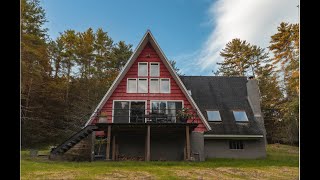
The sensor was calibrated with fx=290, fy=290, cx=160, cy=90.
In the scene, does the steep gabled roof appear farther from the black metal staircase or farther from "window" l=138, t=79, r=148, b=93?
the black metal staircase

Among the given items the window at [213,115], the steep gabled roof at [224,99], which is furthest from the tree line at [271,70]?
the window at [213,115]

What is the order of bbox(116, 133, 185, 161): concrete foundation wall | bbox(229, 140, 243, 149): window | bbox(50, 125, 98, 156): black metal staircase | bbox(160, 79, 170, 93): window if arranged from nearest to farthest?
bbox(50, 125, 98, 156): black metal staircase, bbox(116, 133, 185, 161): concrete foundation wall, bbox(160, 79, 170, 93): window, bbox(229, 140, 243, 149): window

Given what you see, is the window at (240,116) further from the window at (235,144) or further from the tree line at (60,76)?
the tree line at (60,76)

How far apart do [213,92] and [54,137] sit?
37.8 feet

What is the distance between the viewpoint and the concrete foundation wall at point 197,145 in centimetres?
1426

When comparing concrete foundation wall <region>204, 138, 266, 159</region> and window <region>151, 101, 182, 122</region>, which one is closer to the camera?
window <region>151, 101, 182, 122</region>

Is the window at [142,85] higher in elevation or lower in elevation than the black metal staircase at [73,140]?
higher

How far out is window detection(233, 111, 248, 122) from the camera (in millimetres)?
16375

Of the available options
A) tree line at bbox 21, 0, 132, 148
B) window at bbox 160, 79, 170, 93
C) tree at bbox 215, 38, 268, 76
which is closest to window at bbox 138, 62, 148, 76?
window at bbox 160, 79, 170, 93

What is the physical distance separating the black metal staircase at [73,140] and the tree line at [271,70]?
1308cm

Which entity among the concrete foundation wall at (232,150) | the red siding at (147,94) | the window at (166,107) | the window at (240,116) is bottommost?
the concrete foundation wall at (232,150)

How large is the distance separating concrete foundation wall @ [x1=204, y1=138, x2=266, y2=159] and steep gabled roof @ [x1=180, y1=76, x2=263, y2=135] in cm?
67
